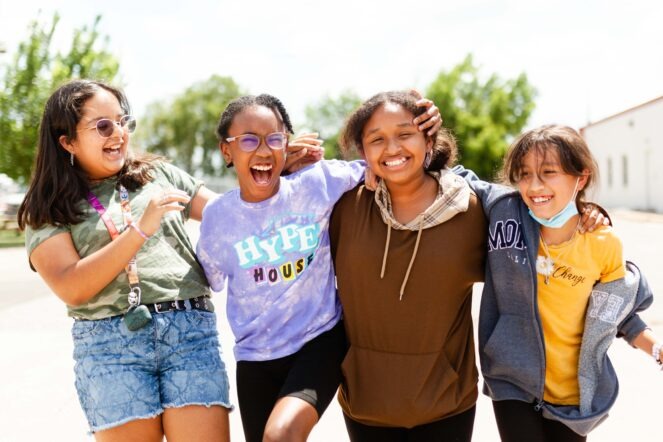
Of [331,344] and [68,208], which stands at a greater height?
[68,208]

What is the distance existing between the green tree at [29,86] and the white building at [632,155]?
21992mm

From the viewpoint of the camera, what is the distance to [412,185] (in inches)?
119

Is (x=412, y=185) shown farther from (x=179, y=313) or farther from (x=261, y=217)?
(x=179, y=313)

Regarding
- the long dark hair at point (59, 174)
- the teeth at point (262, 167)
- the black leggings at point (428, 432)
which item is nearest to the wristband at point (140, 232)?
the long dark hair at point (59, 174)

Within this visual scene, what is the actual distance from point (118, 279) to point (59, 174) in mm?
550

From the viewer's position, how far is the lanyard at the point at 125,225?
287cm

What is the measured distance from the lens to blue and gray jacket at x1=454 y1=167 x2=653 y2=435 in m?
2.85

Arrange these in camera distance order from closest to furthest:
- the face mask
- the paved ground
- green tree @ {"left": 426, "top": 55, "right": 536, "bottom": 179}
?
the face mask → the paved ground → green tree @ {"left": 426, "top": 55, "right": 536, "bottom": 179}

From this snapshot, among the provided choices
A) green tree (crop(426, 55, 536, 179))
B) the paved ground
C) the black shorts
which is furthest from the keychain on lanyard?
green tree (crop(426, 55, 536, 179))

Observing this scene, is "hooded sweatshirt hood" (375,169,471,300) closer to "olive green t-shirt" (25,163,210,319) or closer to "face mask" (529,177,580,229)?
"face mask" (529,177,580,229)

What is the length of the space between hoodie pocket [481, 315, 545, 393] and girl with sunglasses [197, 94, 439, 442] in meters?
0.69

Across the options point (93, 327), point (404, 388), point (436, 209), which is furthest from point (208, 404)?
point (436, 209)

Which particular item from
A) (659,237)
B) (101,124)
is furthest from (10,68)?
(101,124)

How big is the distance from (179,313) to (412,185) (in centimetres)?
121
